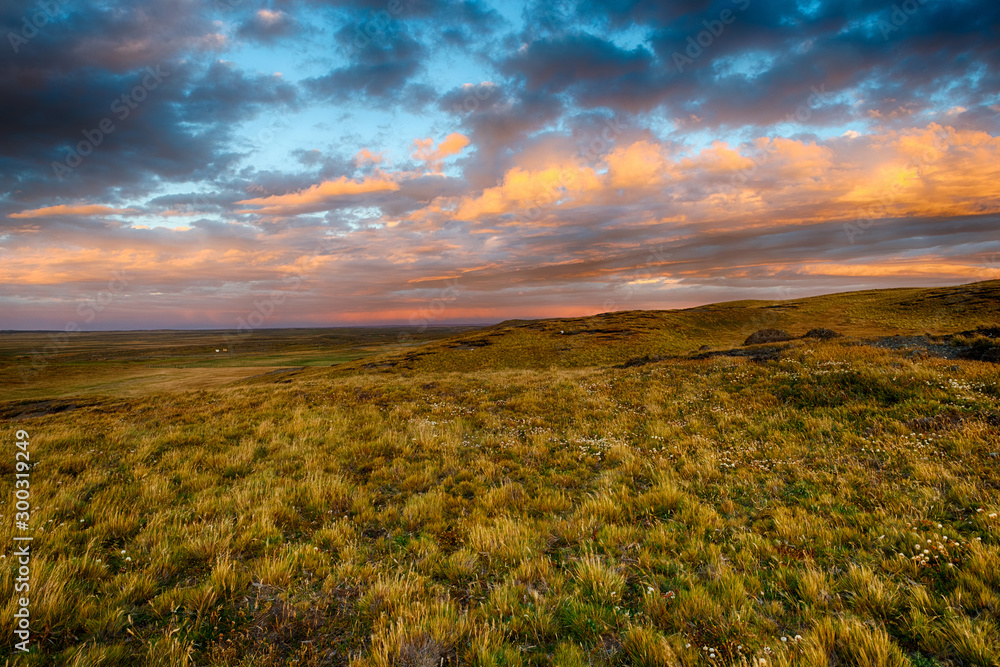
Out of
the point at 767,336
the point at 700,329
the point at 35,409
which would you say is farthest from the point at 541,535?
the point at 700,329

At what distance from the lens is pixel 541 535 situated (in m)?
6.08

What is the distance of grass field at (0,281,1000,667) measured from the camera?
12.3ft

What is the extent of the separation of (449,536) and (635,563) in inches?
113

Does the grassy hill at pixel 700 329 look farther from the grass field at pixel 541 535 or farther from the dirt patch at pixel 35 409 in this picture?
the grass field at pixel 541 535

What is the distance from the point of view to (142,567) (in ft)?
16.7

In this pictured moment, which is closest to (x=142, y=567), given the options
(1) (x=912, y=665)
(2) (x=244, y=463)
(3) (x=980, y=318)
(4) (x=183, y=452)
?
(2) (x=244, y=463)

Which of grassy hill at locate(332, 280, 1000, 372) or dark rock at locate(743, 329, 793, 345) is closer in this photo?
dark rock at locate(743, 329, 793, 345)

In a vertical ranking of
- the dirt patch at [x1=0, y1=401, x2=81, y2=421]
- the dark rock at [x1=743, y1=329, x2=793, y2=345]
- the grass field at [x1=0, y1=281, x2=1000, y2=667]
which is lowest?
the dirt patch at [x1=0, y1=401, x2=81, y2=421]

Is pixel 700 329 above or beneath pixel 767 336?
beneath

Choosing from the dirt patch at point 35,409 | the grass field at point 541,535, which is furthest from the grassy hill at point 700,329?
the grass field at point 541,535

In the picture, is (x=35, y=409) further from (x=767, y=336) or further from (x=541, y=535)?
(x=767, y=336)

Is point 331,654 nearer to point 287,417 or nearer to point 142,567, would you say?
point 142,567

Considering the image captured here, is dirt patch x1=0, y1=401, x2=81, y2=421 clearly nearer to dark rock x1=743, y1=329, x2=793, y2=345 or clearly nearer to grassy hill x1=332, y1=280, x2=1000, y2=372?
grassy hill x1=332, y1=280, x2=1000, y2=372

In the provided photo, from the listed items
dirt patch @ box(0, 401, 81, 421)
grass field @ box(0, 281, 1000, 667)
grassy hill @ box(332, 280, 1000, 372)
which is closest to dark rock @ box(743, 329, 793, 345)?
grassy hill @ box(332, 280, 1000, 372)
